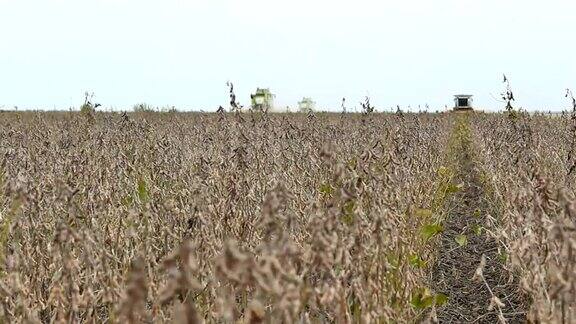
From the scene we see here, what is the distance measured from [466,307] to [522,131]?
2.25m

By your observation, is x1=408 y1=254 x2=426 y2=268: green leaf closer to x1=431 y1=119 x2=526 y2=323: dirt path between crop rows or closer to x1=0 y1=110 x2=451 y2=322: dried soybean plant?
x1=0 y1=110 x2=451 y2=322: dried soybean plant

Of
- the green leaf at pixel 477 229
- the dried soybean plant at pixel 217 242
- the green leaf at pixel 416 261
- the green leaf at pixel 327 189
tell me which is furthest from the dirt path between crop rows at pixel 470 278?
the green leaf at pixel 327 189

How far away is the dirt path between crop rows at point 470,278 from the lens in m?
3.79

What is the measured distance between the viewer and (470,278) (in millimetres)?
4551

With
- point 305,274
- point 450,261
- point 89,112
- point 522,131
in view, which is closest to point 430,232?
point 450,261

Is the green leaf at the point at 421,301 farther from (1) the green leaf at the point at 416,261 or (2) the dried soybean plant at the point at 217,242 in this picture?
(1) the green leaf at the point at 416,261

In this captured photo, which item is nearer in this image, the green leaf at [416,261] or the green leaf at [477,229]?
the green leaf at [416,261]

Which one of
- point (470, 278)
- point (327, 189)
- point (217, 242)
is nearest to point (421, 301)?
point (217, 242)

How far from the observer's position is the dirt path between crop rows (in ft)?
12.4

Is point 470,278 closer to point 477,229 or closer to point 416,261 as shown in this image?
point 416,261

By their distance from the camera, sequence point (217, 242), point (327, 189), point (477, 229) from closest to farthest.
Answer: point (217, 242) < point (327, 189) < point (477, 229)

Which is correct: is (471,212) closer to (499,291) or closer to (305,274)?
(499,291)

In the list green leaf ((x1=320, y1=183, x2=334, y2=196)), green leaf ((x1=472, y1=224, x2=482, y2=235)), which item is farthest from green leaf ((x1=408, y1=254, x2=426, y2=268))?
green leaf ((x1=472, y1=224, x2=482, y2=235))

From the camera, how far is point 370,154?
3.02 meters
